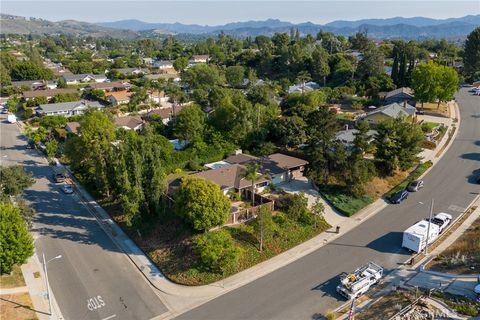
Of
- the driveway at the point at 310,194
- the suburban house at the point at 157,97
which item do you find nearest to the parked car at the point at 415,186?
the driveway at the point at 310,194

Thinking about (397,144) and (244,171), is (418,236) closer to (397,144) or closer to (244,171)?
(397,144)

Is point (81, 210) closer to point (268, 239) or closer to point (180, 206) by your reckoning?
point (180, 206)

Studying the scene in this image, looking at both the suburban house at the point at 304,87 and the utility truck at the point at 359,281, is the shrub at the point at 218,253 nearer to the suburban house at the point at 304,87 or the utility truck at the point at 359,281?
Answer: the utility truck at the point at 359,281

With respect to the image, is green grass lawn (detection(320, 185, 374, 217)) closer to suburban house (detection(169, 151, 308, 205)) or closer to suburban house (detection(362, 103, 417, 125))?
suburban house (detection(169, 151, 308, 205))

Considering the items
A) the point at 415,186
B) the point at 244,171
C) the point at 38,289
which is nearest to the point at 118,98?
the point at 244,171

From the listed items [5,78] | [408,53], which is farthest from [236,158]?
[5,78]

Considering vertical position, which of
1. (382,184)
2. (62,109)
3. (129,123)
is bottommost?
(382,184)
